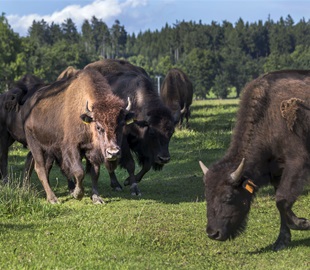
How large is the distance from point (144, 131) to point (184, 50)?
490ft

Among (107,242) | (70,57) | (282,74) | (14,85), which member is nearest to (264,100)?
(282,74)

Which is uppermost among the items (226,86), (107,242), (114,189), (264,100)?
(264,100)

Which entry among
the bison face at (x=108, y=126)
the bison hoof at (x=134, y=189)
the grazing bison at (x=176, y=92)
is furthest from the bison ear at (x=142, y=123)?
the grazing bison at (x=176, y=92)

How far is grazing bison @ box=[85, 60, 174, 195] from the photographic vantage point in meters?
13.2

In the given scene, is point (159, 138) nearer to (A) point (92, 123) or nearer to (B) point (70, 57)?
(A) point (92, 123)

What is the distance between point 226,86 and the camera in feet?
369

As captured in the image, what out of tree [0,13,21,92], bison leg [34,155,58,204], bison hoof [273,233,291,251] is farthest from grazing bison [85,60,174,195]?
tree [0,13,21,92]

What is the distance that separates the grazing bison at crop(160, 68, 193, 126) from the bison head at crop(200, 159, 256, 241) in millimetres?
16408

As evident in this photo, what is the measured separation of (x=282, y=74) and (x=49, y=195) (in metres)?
5.32

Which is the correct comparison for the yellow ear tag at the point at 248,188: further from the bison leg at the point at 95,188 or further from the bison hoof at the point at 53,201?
the bison hoof at the point at 53,201

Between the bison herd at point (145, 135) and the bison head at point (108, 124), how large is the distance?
0.06 ft

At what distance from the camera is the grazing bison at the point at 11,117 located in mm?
13883

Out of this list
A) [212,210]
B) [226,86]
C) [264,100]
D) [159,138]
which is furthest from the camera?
[226,86]

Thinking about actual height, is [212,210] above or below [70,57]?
above
